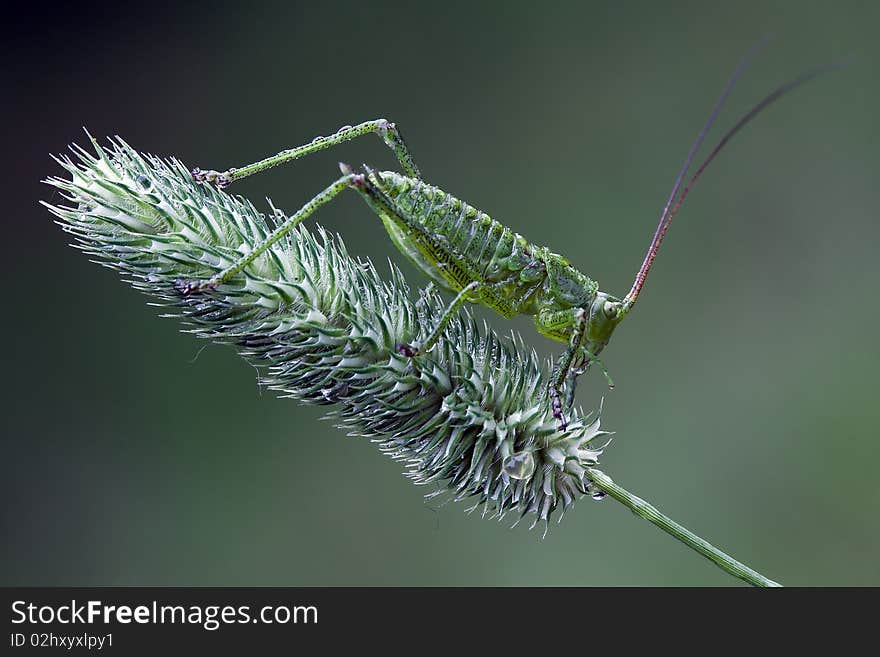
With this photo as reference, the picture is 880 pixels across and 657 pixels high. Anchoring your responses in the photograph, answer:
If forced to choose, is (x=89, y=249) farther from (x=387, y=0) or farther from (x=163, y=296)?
(x=387, y=0)

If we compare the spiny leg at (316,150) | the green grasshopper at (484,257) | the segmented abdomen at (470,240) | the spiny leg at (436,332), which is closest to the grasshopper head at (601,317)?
the green grasshopper at (484,257)

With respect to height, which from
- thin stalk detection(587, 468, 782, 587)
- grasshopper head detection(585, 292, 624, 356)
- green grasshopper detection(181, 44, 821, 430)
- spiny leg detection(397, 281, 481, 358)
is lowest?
thin stalk detection(587, 468, 782, 587)

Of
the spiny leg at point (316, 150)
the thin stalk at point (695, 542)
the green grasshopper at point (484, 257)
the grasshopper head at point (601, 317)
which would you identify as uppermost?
the spiny leg at point (316, 150)

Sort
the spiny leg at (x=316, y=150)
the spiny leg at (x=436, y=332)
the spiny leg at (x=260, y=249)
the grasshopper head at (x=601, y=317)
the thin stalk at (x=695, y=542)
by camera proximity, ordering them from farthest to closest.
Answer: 1. the grasshopper head at (x=601, y=317)
2. the spiny leg at (x=316, y=150)
3. the spiny leg at (x=436, y=332)
4. the spiny leg at (x=260, y=249)
5. the thin stalk at (x=695, y=542)

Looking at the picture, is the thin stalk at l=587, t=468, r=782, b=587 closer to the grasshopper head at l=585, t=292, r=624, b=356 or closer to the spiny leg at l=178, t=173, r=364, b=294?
the grasshopper head at l=585, t=292, r=624, b=356

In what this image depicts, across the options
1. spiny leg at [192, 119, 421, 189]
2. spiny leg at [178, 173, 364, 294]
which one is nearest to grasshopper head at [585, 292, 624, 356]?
spiny leg at [192, 119, 421, 189]

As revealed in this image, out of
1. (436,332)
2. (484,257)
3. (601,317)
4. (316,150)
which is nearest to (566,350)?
(601,317)

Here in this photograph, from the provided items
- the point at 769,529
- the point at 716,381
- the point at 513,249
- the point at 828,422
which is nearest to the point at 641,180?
the point at 716,381

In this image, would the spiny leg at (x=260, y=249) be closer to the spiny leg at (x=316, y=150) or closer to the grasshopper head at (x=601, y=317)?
the spiny leg at (x=316, y=150)
